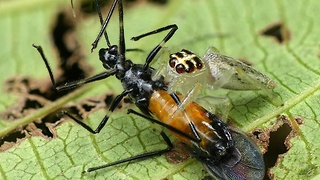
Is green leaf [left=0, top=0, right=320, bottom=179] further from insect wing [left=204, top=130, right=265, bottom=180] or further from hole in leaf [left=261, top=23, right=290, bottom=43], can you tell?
insect wing [left=204, top=130, right=265, bottom=180]

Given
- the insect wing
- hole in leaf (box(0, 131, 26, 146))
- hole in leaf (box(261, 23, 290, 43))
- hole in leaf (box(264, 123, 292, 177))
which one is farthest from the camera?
hole in leaf (box(261, 23, 290, 43))

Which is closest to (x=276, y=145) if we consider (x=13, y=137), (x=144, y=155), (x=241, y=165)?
(x=241, y=165)

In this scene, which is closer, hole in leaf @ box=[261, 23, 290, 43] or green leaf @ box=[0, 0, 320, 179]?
green leaf @ box=[0, 0, 320, 179]

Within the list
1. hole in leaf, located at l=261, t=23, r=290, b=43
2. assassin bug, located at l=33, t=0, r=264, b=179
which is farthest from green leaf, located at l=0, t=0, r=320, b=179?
assassin bug, located at l=33, t=0, r=264, b=179

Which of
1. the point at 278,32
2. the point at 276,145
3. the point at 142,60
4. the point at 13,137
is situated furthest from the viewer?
the point at 278,32

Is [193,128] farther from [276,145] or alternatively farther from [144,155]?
[276,145]
